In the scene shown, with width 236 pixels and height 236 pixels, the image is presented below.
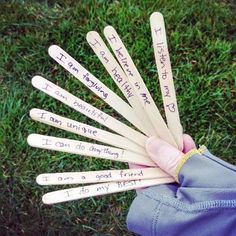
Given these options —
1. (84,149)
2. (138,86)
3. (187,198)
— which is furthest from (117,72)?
(187,198)

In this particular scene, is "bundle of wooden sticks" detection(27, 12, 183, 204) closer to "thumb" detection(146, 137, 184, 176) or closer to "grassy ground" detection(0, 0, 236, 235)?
"thumb" detection(146, 137, 184, 176)

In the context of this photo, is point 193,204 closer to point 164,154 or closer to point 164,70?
point 164,154

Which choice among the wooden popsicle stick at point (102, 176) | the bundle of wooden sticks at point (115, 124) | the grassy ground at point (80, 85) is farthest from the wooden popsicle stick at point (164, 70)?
the grassy ground at point (80, 85)

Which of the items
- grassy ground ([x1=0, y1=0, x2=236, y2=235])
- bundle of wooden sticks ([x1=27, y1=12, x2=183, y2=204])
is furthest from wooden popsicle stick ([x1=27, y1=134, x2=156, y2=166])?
grassy ground ([x1=0, y1=0, x2=236, y2=235])

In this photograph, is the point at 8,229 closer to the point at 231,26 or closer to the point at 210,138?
the point at 210,138

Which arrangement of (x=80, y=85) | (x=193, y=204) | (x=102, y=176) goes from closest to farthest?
1. (x=193, y=204)
2. (x=102, y=176)
3. (x=80, y=85)

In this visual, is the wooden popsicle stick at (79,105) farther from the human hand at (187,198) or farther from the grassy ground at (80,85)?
the grassy ground at (80,85)

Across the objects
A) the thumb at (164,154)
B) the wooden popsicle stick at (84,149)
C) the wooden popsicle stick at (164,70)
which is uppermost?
the wooden popsicle stick at (164,70)
